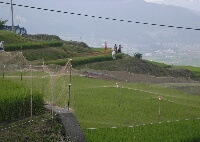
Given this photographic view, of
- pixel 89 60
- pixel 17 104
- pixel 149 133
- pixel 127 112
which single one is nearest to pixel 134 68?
pixel 89 60

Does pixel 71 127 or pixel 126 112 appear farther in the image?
pixel 126 112

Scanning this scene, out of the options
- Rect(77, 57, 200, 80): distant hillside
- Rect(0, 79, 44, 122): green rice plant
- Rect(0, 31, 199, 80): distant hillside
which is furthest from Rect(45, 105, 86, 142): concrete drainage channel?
Rect(77, 57, 200, 80): distant hillside

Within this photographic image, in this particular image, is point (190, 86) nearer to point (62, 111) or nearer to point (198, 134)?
point (198, 134)

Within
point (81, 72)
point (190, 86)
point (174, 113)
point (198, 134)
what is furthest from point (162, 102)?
point (81, 72)

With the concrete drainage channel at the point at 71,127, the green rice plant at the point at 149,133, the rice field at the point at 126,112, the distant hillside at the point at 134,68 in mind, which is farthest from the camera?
the distant hillside at the point at 134,68

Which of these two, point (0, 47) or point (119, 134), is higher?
point (0, 47)

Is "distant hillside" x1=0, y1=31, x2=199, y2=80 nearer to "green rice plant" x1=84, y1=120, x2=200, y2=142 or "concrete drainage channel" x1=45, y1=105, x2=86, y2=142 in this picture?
"green rice plant" x1=84, y1=120, x2=200, y2=142

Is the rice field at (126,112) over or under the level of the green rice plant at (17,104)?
under

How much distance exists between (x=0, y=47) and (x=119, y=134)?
2455 centimetres

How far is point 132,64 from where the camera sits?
38.9 m

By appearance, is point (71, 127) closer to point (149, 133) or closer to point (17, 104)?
point (17, 104)

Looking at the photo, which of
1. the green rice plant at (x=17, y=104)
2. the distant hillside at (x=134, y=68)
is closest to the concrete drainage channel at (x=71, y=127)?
the green rice plant at (x=17, y=104)

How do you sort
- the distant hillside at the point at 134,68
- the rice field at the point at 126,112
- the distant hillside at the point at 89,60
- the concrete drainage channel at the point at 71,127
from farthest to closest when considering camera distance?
the distant hillside at the point at 134,68 < the distant hillside at the point at 89,60 < the rice field at the point at 126,112 < the concrete drainage channel at the point at 71,127

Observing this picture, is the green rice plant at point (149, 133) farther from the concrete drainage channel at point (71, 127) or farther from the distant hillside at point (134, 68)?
the distant hillside at point (134, 68)
